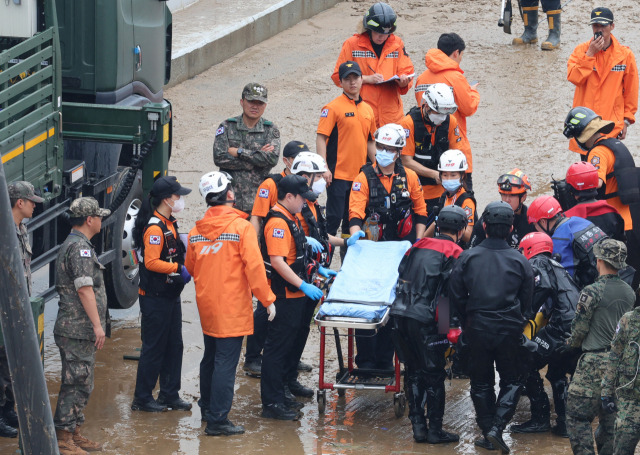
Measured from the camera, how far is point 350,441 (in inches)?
286

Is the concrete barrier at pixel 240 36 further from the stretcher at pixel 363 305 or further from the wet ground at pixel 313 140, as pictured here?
the stretcher at pixel 363 305

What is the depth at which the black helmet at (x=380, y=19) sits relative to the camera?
9812mm

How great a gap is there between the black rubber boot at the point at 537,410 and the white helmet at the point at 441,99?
8.34 ft

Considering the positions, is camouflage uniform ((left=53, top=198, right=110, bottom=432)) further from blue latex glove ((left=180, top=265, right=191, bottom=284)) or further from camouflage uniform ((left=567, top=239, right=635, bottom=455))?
camouflage uniform ((left=567, top=239, right=635, bottom=455))

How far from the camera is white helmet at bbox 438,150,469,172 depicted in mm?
8344

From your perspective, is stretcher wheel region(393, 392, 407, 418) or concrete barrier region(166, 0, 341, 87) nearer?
stretcher wheel region(393, 392, 407, 418)

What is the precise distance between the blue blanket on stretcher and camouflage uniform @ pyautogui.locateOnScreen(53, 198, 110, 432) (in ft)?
5.28

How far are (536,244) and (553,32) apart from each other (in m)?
8.54

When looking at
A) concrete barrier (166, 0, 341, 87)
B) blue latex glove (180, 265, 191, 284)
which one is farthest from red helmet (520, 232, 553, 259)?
concrete barrier (166, 0, 341, 87)

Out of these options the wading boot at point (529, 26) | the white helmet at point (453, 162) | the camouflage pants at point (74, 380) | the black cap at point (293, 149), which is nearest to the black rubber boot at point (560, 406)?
the white helmet at point (453, 162)

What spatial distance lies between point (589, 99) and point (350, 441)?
505 centimetres

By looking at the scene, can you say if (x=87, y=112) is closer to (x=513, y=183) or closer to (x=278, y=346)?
(x=278, y=346)

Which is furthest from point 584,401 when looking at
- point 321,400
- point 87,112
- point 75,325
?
point 87,112

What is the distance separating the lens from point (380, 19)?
9.84m
